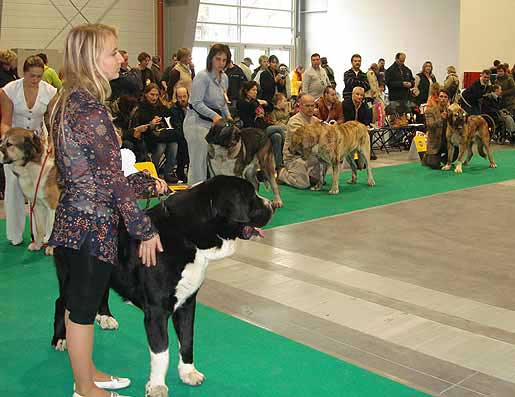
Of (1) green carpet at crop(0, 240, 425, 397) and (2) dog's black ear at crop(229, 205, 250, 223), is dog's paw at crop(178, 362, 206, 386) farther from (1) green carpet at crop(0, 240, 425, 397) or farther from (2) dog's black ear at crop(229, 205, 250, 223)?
(2) dog's black ear at crop(229, 205, 250, 223)

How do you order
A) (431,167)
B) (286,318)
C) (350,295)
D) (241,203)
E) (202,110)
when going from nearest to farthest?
(241,203) → (286,318) → (350,295) → (202,110) → (431,167)

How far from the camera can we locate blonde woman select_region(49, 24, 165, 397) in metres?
2.39

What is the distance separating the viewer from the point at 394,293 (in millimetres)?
4625

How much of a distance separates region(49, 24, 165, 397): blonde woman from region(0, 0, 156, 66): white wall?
13248 mm

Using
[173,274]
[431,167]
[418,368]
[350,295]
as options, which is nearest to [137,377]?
[173,274]

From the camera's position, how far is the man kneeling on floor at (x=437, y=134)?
10.6 metres

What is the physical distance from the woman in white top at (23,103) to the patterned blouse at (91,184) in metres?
3.35

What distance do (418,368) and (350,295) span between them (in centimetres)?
121

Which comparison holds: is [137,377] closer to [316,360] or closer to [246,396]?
[246,396]

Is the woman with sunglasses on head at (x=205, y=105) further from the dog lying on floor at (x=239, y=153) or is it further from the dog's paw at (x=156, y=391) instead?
the dog's paw at (x=156, y=391)

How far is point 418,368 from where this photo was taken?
134 inches

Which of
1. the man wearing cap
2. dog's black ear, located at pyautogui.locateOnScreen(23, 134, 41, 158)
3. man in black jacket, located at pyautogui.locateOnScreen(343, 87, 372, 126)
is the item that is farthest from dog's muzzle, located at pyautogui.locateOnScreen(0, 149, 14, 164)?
the man wearing cap

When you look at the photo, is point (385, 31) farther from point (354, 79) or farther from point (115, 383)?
point (115, 383)

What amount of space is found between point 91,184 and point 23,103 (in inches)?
141
